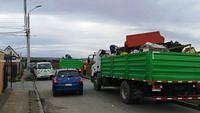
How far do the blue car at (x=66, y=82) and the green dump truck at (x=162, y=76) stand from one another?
5643mm

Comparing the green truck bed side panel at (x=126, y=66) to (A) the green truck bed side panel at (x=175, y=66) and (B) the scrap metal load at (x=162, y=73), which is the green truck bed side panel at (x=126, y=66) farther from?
(A) the green truck bed side panel at (x=175, y=66)

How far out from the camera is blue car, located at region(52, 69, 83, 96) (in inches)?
942

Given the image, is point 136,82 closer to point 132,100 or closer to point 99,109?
point 132,100

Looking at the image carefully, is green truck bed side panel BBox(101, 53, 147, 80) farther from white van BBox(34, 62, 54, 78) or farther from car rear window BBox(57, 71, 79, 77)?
white van BBox(34, 62, 54, 78)

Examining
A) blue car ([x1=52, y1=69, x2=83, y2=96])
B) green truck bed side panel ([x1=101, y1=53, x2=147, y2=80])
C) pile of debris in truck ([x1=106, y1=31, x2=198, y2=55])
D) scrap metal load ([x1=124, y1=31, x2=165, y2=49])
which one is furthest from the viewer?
blue car ([x1=52, y1=69, x2=83, y2=96])

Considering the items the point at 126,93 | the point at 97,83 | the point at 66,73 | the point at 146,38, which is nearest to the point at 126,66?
the point at 126,93

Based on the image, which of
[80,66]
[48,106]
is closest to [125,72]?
[48,106]

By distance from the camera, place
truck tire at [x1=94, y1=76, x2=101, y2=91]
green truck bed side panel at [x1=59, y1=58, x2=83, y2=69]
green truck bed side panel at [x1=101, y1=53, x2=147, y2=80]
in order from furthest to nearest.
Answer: green truck bed side panel at [x1=59, y1=58, x2=83, y2=69] < truck tire at [x1=94, y1=76, x2=101, y2=91] < green truck bed side panel at [x1=101, y1=53, x2=147, y2=80]

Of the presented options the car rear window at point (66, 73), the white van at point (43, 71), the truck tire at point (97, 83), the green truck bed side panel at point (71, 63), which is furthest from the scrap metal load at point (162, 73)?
the green truck bed side panel at point (71, 63)

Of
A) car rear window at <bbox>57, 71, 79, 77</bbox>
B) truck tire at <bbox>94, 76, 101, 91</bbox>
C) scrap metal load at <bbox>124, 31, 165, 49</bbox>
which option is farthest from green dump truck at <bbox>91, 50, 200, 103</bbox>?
truck tire at <bbox>94, 76, 101, 91</bbox>

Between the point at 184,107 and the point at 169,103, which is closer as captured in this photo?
the point at 184,107

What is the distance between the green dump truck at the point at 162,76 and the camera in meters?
16.3

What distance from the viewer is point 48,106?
62.2 feet

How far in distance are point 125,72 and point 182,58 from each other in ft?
10.2
